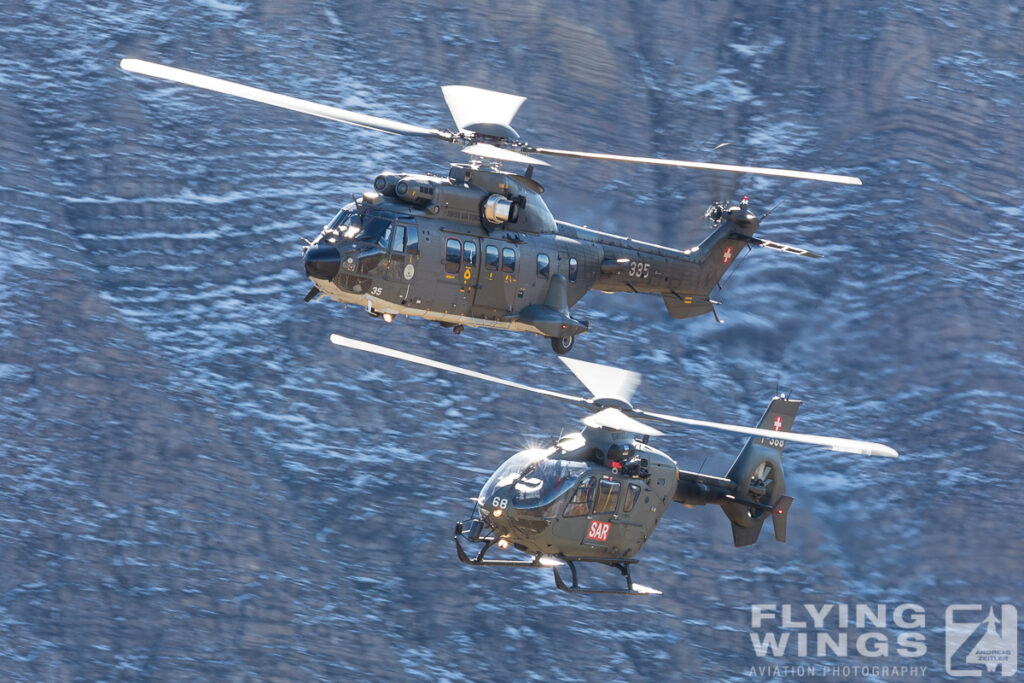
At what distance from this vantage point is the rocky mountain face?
77062mm

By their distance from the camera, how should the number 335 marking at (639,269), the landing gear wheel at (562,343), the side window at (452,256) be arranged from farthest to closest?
1. the number 335 marking at (639,269)
2. the landing gear wheel at (562,343)
3. the side window at (452,256)

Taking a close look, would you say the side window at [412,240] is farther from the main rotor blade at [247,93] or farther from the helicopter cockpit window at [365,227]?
the main rotor blade at [247,93]

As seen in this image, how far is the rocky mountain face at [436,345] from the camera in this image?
77.1 meters

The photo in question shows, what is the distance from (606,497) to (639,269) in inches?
235

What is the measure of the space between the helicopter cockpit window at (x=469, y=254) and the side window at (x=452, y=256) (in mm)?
124

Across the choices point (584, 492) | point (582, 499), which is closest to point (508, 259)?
point (584, 492)

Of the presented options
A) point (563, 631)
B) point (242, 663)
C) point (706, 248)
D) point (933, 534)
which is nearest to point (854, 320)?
point (933, 534)

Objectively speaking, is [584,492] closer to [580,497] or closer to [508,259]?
[580,497]

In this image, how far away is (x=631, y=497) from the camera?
35.4 metres

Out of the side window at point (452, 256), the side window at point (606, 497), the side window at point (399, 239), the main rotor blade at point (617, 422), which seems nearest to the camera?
the main rotor blade at point (617, 422)

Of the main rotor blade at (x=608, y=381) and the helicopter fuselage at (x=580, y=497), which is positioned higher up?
the main rotor blade at (x=608, y=381)

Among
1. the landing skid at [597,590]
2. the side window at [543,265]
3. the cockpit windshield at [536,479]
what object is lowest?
the landing skid at [597,590]

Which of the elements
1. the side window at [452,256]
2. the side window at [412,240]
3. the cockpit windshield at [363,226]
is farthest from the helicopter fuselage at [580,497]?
the cockpit windshield at [363,226]

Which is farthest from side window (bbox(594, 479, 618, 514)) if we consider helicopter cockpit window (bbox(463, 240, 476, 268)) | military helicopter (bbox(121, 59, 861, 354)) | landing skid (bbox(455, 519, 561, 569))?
helicopter cockpit window (bbox(463, 240, 476, 268))
